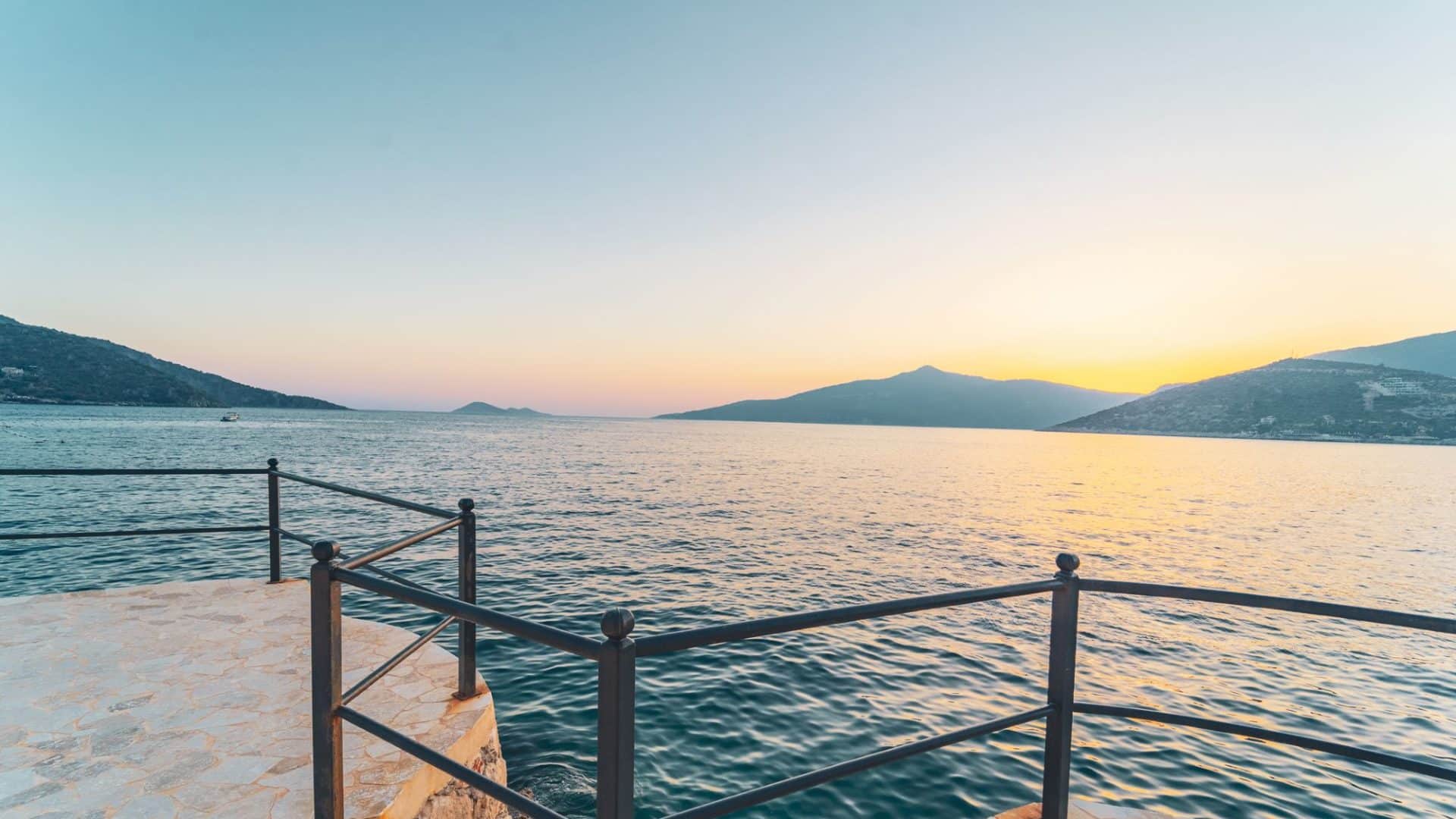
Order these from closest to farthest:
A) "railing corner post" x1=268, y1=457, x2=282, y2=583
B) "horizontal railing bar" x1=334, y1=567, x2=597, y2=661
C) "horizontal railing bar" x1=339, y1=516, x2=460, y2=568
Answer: "horizontal railing bar" x1=334, y1=567, x2=597, y2=661 < "horizontal railing bar" x1=339, y1=516, x2=460, y2=568 < "railing corner post" x1=268, y1=457, x2=282, y2=583

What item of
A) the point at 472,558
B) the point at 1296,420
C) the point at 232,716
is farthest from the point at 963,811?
the point at 1296,420

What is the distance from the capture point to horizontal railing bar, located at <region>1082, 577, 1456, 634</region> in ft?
7.70

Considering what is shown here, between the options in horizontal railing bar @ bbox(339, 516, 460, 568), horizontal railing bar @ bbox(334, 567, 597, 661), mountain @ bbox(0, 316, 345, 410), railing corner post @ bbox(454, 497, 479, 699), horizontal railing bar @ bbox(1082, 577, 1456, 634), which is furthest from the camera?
mountain @ bbox(0, 316, 345, 410)

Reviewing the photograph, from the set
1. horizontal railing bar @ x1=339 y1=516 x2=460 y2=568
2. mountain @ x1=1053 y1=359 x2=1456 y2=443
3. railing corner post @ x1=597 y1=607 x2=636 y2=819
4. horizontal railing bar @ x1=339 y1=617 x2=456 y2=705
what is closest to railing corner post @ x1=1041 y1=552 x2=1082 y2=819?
railing corner post @ x1=597 y1=607 x2=636 y2=819

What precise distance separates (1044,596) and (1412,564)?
14.2 metres

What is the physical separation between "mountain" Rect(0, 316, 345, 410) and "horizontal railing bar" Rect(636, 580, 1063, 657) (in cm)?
20618

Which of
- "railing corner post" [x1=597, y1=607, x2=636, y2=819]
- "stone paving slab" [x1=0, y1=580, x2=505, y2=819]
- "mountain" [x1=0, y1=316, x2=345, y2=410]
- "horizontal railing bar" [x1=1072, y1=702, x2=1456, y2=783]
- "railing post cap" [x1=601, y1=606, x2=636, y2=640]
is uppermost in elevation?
"mountain" [x1=0, y1=316, x2=345, y2=410]

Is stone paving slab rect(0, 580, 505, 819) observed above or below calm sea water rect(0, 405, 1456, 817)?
above

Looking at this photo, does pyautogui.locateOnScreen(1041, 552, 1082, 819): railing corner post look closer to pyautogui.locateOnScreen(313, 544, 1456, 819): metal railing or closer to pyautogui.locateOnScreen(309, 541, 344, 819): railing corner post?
pyautogui.locateOnScreen(313, 544, 1456, 819): metal railing

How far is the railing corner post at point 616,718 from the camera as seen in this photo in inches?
62.9

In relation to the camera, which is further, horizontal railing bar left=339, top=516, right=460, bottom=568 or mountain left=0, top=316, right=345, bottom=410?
mountain left=0, top=316, right=345, bottom=410

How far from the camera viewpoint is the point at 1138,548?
21.0 m

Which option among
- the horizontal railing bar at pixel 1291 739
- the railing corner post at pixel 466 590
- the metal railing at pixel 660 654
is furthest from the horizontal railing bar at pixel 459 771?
the horizontal railing bar at pixel 1291 739

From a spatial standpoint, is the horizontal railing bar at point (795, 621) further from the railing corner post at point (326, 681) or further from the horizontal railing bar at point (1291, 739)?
the railing corner post at point (326, 681)
